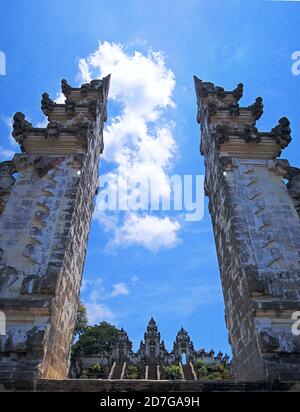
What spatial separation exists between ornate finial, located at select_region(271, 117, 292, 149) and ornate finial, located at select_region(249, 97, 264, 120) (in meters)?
1.22

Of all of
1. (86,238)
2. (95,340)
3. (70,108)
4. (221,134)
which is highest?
(95,340)

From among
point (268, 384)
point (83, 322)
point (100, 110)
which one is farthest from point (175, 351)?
point (268, 384)

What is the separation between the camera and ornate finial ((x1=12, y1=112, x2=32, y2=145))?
997 centimetres

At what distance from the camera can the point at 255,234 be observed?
7906mm

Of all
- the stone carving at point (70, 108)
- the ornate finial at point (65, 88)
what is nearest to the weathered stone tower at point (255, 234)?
the stone carving at point (70, 108)

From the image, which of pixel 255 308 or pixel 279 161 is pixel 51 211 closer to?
pixel 255 308

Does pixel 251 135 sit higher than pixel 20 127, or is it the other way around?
pixel 20 127

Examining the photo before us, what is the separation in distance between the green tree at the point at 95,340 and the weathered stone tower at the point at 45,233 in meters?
38.9

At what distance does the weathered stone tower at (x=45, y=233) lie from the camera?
249 inches

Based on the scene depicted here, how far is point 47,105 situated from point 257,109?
7.06 m

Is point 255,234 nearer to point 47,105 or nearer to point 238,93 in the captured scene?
point 238,93

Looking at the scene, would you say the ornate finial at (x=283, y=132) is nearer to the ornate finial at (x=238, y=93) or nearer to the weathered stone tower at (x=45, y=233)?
the ornate finial at (x=238, y=93)

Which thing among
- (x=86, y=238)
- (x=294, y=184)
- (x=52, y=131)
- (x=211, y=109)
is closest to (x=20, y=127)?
(x=52, y=131)
